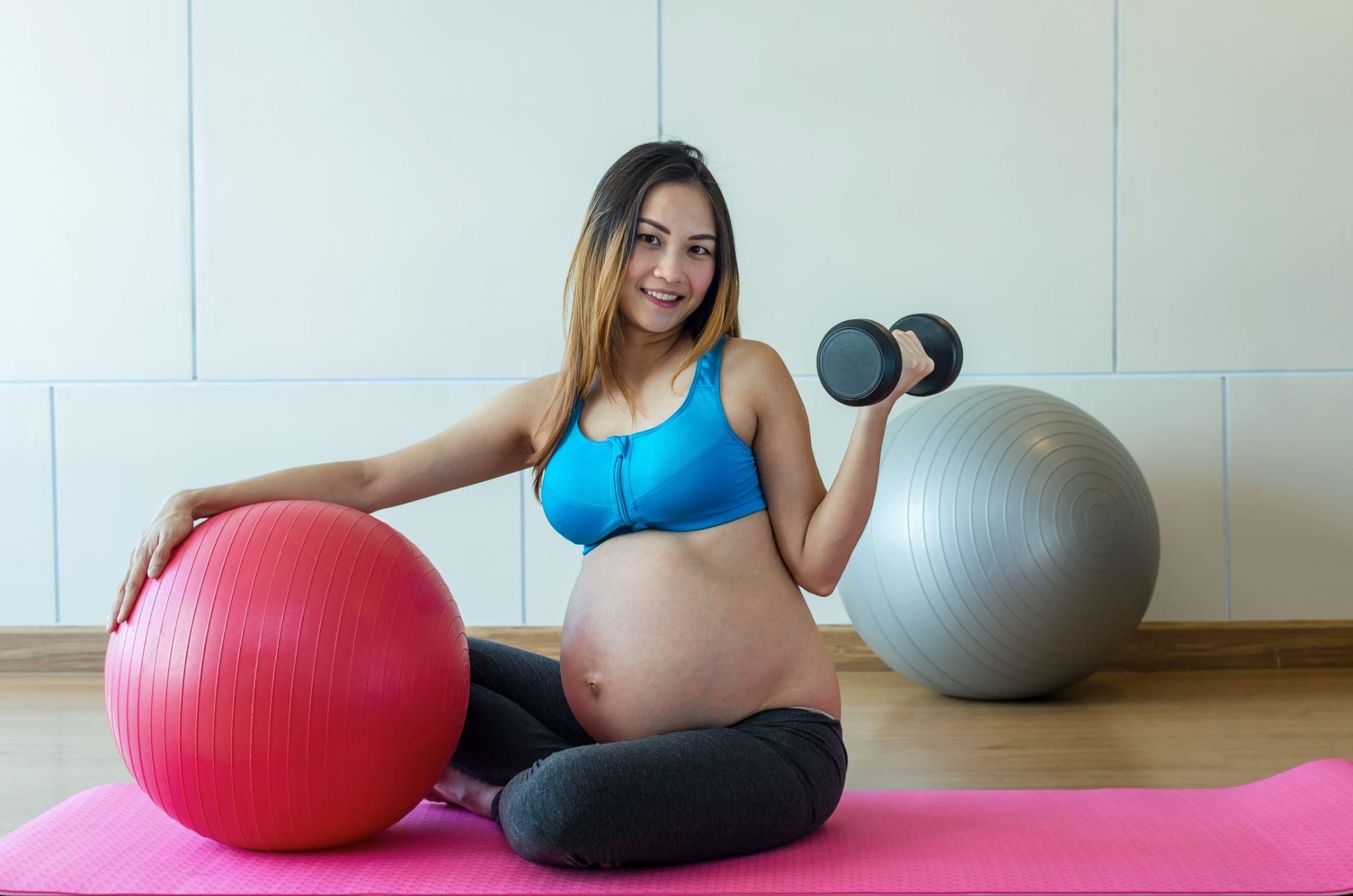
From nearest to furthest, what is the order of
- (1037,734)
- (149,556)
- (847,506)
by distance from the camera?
(149,556) < (847,506) < (1037,734)

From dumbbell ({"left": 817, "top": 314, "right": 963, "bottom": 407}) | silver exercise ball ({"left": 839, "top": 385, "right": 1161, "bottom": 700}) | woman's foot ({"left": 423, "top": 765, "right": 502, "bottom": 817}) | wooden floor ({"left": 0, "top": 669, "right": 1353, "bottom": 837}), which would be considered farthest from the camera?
silver exercise ball ({"left": 839, "top": 385, "right": 1161, "bottom": 700})

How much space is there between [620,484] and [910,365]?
1.54 feet

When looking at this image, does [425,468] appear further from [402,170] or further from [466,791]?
[402,170]

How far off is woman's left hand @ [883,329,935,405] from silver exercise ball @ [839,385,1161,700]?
1.04 metres

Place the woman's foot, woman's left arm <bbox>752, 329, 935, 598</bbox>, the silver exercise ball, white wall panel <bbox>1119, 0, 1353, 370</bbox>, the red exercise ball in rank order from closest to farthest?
the red exercise ball < woman's left arm <bbox>752, 329, 935, 598</bbox> < the woman's foot < the silver exercise ball < white wall panel <bbox>1119, 0, 1353, 370</bbox>

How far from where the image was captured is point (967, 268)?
3.38 metres

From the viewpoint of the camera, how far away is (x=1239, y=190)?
3.36m

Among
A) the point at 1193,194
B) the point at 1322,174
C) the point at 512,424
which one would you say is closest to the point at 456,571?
the point at 512,424

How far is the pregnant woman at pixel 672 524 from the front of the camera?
168cm

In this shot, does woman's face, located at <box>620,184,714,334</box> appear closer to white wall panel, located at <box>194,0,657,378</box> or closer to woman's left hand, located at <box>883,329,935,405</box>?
woman's left hand, located at <box>883,329,935,405</box>

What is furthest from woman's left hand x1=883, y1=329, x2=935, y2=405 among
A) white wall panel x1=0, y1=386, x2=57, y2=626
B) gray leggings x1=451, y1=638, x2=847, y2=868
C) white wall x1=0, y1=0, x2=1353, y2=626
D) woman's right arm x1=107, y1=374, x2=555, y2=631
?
white wall panel x1=0, y1=386, x2=57, y2=626

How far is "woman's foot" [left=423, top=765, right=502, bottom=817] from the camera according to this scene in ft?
6.28

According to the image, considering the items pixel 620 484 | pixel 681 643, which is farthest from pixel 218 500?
pixel 681 643

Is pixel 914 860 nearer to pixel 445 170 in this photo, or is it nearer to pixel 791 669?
pixel 791 669
